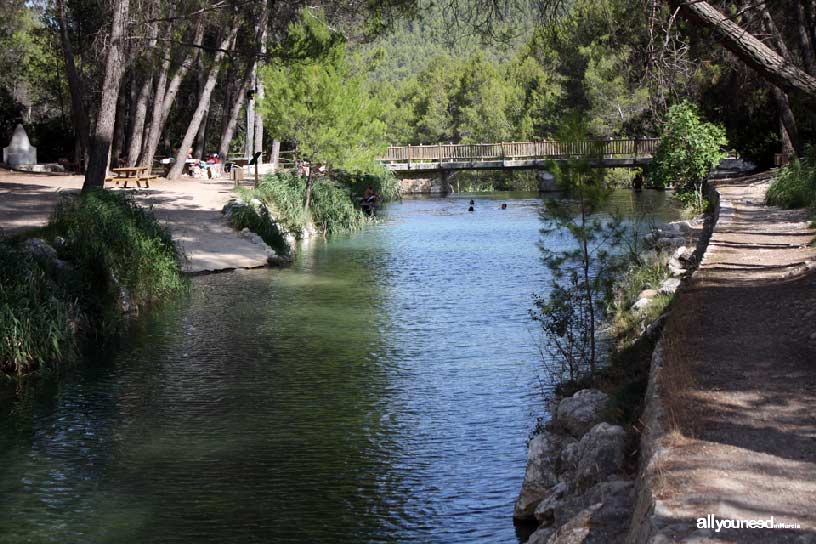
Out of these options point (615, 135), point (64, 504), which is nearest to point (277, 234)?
point (64, 504)

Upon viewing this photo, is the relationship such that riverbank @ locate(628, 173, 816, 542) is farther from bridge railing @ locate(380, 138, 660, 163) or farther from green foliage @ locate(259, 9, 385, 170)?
bridge railing @ locate(380, 138, 660, 163)

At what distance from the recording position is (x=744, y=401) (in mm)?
7258

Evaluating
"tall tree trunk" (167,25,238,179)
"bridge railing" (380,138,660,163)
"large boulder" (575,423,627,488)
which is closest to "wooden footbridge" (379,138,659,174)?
"bridge railing" (380,138,660,163)

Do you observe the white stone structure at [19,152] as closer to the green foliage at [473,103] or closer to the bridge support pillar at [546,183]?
the bridge support pillar at [546,183]

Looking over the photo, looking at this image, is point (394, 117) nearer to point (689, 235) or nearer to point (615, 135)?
point (615, 135)

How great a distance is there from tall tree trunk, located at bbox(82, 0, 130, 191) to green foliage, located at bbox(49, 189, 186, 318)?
3687 millimetres

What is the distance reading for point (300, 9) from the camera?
113ft

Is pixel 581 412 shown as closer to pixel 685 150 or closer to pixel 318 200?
pixel 685 150

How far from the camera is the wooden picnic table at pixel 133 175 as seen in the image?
29641 millimetres

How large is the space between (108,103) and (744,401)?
19.0 metres

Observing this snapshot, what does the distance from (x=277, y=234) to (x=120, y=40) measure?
5.50 metres

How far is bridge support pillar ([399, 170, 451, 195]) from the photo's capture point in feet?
175

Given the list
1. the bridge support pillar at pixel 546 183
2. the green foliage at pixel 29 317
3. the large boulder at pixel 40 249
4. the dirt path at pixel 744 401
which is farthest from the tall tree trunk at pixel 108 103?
the bridge support pillar at pixel 546 183

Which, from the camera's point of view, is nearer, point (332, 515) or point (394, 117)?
point (332, 515)
